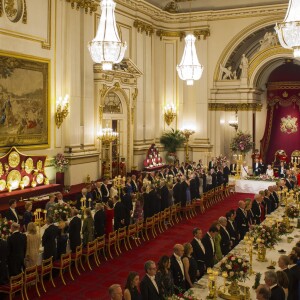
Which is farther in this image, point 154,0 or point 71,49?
point 154,0

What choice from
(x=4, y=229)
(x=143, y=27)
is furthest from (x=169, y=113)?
(x=4, y=229)

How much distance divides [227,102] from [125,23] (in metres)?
7.68

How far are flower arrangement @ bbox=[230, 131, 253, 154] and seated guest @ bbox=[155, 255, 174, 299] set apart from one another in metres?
17.4

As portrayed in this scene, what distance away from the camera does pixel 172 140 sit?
25.4 m

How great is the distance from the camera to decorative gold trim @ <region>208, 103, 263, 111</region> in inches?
1011

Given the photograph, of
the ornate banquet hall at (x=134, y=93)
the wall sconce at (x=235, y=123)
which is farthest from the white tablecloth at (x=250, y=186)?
the wall sconce at (x=235, y=123)

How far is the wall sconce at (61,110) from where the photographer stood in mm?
17750

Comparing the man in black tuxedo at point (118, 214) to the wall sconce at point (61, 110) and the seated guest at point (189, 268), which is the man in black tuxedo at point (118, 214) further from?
the wall sconce at point (61, 110)

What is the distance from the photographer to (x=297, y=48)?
36.3 ft

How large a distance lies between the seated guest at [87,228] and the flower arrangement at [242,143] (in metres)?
14.6

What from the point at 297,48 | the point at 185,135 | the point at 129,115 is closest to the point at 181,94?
the point at 185,135

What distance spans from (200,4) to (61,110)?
1255 centimetres

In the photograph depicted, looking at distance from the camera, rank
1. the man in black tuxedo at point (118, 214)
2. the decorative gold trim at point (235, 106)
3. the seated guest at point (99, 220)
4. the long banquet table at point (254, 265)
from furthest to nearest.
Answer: the decorative gold trim at point (235, 106) < the man in black tuxedo at point (118, 214) < the seated guest at point (99, 220) < the long banquet table at point (254, 265)

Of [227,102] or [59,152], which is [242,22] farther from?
[59,152]
